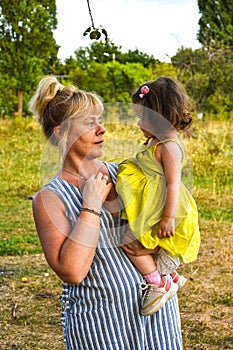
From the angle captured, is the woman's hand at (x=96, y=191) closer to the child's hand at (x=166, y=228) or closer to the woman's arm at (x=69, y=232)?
the woman's arm at (x=69, y=232)

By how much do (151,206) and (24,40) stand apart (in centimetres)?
1638

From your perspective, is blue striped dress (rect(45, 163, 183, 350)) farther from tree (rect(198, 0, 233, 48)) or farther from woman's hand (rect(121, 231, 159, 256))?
tree (rect(198, 0, 233, 48))

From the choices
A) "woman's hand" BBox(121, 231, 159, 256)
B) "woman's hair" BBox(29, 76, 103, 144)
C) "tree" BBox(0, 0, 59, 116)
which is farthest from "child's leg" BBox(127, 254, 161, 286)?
"tree" BBox(0, 0, 59, 116)

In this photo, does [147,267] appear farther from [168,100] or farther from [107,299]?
[168,100]

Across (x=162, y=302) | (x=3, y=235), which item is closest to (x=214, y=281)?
(x=3, y=235)

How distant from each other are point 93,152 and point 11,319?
2.26 m

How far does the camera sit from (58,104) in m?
2.00

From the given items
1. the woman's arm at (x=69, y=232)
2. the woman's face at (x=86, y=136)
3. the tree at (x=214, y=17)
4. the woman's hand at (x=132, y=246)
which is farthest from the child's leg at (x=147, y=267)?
the tree at (x=214, y=17)

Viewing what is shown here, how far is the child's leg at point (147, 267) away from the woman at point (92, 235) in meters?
0.02

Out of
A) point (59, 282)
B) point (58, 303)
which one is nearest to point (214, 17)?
point (59, 282)

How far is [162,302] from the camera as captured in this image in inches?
77.8

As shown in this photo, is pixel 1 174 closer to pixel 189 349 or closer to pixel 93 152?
pixel 189 349

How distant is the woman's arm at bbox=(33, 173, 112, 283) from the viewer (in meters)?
1.86

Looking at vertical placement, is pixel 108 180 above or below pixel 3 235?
above
